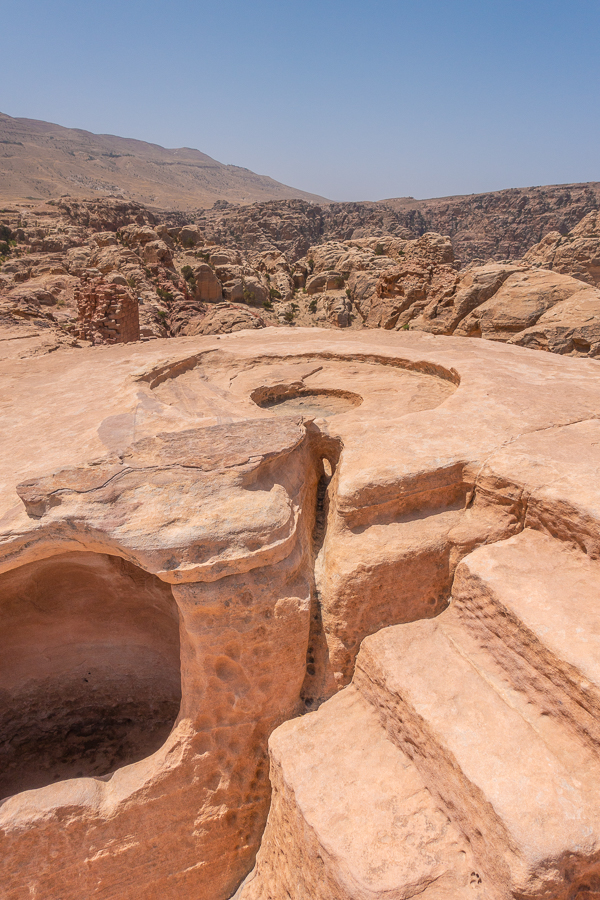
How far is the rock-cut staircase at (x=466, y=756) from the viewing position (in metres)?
2.16

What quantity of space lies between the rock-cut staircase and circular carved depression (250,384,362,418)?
2854mm

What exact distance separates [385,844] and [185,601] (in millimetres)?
1584

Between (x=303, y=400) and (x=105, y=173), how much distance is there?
92367 millimetres

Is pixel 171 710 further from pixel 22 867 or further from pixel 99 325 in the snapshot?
pixel 99 325

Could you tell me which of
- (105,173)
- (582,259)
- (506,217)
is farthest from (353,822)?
(105,173)

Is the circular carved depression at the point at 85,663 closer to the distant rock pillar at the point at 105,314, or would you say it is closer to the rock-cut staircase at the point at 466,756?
the rock-cut staircase at the point at 466,756

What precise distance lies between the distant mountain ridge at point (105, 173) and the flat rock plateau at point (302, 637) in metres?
53.8

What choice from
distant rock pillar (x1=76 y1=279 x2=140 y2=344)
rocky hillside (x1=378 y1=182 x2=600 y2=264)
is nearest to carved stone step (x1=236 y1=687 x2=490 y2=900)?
distant rock pillar (x1=76 y1=279 x2=140 y2=344)

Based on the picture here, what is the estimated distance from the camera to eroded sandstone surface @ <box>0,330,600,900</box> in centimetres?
236

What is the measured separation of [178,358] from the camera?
6590mm

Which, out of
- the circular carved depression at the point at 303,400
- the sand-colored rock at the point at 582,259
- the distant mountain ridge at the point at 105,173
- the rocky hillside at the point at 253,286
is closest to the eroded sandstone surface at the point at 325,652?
the circular carved depression at the point at 303,400

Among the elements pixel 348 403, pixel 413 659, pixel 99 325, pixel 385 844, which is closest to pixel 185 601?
pixel 413 659

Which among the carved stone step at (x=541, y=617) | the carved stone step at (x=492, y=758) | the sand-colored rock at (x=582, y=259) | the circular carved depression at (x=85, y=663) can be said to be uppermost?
the sand-colored rock at (x=582, y=259)

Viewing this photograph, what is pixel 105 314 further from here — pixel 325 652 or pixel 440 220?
pixel 440 220
